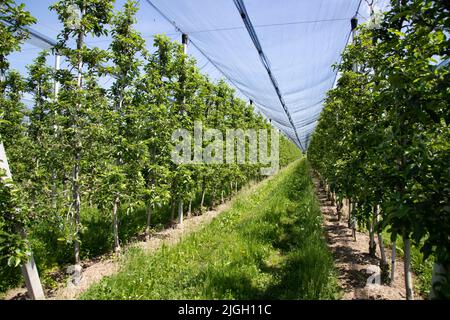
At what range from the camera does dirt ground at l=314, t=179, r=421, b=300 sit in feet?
12.7

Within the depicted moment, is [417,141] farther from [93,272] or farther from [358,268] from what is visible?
[93,272]

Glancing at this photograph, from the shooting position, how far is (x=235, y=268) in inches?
173

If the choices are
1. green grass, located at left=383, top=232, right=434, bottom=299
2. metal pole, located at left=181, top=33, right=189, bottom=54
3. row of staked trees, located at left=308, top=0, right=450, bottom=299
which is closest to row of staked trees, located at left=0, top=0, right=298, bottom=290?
metal pole, located at left=181, top=33, right=189, bottom=54

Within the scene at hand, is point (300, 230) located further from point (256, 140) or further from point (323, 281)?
point (256, 140)

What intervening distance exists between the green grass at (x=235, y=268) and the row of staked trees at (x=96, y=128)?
1.15 metres

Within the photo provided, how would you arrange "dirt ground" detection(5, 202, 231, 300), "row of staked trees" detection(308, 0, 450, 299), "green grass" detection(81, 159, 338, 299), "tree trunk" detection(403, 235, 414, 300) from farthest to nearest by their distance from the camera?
"dirt ground" detection(5, 202, 231, 300) < "green grass" detection(81, 159, 338, 299) < "tree trunk" detection(403, 235, 414, 300) < "row of staked trees" detection(308, 0, 450, 299)

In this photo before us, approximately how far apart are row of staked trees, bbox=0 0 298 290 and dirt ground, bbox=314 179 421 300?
12.7ft

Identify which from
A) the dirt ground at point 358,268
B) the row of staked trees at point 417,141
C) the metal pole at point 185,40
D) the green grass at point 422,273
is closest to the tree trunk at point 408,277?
the row of staked trees at point 417,141

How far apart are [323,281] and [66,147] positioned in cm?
470

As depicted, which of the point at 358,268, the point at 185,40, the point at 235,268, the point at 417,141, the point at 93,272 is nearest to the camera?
the point at 417,141

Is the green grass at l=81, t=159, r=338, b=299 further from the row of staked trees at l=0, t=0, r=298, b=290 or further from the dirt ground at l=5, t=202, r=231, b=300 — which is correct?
the row of staked trees at l=0, t=0, r=298, b=290

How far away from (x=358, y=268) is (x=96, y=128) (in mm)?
5178

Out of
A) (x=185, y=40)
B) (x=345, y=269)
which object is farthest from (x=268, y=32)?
(x=345, y=269)

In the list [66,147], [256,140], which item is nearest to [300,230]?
[66,147]
